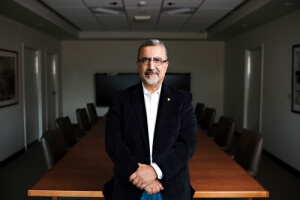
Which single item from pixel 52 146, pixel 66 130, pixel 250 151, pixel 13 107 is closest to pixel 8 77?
pixel 13 107

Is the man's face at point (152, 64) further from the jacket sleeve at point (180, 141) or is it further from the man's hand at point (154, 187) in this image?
the man's hand at point (154, 187)

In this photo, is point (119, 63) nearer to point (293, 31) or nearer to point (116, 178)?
point (293, 31)

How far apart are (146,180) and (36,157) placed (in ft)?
14.6

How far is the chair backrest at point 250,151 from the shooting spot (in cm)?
264

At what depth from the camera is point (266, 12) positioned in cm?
464

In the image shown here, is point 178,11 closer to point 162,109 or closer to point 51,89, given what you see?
point 51,89

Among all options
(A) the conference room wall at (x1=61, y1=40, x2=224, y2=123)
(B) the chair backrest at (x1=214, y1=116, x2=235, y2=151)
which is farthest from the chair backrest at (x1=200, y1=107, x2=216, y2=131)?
(A) the conference room wall at (x1=61, y1=40, x2=224, y2=123)

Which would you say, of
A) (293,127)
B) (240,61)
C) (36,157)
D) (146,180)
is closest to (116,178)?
(146,180)

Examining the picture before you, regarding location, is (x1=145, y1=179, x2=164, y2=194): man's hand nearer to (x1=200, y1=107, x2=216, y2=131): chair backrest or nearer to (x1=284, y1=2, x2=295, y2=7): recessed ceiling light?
(x1=200, y1=107, x2=216, y2=131): chair backrest

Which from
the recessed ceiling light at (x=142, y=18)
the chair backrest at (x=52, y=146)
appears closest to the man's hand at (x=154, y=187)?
the chair backrest at (x=52, y=146)

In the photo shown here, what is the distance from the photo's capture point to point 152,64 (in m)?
1.47

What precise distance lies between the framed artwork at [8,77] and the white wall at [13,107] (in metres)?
0.10

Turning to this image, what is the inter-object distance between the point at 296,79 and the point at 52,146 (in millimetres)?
3515

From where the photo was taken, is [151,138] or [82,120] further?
[82,120]
